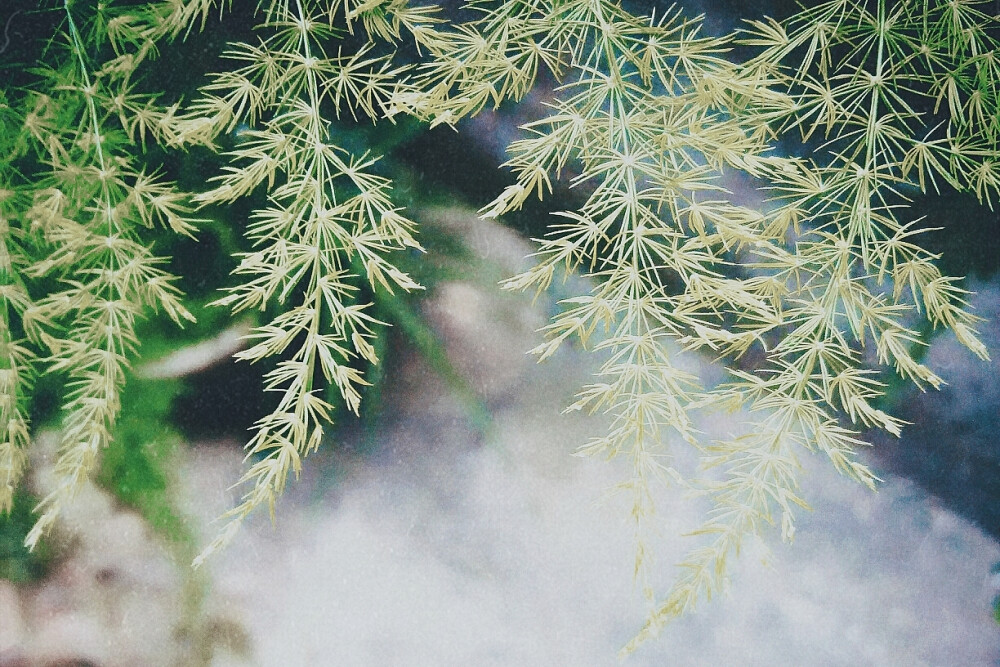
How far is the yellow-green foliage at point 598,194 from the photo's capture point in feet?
2.13

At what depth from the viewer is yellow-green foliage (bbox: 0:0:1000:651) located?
2.13 ft

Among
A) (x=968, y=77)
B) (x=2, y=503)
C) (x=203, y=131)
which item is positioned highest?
(x=968, y=77)

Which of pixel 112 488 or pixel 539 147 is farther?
pixel 112 488

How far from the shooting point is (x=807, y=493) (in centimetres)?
80

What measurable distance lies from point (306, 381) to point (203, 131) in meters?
0.31

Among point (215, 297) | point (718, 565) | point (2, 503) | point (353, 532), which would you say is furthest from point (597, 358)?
point (2, 503)

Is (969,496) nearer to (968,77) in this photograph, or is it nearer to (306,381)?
(968,77)

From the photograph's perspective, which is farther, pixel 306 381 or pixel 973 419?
pixel 973 419

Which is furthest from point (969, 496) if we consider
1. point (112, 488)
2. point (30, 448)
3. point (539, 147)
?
point (30, 448)

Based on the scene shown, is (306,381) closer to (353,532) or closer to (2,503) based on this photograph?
(353,532)

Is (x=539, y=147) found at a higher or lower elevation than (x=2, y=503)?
higher

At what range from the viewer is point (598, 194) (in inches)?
29.8

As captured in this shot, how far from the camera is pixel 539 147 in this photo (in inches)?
25.0

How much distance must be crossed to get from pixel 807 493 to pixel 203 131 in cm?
87
